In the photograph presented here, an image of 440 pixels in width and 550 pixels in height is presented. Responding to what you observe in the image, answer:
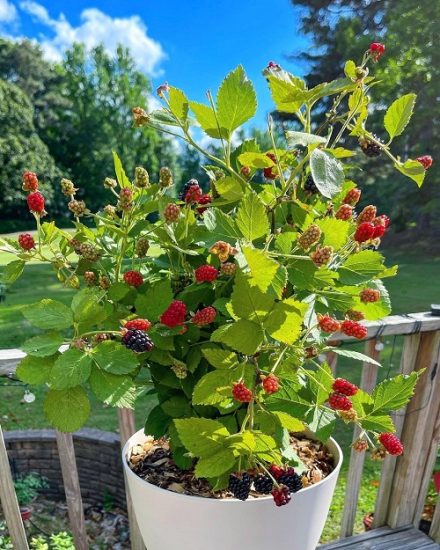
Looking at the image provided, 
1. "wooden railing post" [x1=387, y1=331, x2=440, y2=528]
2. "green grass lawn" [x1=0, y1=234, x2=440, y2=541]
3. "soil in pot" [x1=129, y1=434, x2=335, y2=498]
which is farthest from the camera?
"green grass lawn" [x1=0, y1=234, x2=440, y2=541]

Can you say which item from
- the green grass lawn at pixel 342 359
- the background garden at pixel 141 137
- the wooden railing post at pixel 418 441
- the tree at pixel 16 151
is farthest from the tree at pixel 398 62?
the tree at pixel 16 151

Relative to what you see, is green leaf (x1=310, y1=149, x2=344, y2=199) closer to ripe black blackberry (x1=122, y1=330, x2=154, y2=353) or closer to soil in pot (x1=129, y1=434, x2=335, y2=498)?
ripe black blackberry (x1=122, y1=330, x2=154, y2=353)

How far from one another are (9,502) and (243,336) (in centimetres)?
89

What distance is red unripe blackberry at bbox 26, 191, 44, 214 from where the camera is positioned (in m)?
0.72

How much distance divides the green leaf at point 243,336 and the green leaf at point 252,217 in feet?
0.38

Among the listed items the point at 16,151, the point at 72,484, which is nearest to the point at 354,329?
the point at 72,484

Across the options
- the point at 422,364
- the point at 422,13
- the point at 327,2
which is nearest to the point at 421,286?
the point at 422,13

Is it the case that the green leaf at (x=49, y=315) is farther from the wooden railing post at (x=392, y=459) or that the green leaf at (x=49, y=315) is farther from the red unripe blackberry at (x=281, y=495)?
the wooden railing post at (x=392, y=459)

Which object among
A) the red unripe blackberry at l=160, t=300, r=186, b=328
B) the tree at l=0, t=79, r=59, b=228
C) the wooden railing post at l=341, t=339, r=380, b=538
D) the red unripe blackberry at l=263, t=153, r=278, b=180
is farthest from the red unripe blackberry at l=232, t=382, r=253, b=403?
the tree at l=0, t=79, r=59, b=228

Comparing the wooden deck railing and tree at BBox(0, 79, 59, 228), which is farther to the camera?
tree at BBox(0, 79, 59, 228)

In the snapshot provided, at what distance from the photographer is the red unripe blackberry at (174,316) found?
669 mm

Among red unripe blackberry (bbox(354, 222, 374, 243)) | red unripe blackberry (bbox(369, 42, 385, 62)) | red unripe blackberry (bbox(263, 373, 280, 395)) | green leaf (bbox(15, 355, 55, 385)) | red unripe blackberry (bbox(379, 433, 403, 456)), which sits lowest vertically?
red unripe blackberry (bbox(379, 433, 403, 456))

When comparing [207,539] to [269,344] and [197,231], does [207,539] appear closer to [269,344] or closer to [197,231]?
[269,344]

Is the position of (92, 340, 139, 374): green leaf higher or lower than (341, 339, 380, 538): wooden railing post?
higher
